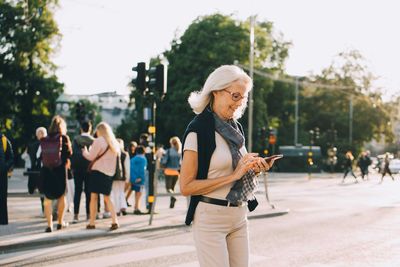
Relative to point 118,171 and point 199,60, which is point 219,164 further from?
point 199,60

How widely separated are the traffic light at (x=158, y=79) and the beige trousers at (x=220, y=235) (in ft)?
29.4

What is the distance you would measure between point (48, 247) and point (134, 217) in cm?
379

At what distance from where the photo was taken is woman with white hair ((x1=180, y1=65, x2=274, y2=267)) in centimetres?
346

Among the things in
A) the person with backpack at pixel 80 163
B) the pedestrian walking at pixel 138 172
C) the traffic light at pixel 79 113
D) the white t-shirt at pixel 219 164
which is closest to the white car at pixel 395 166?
the traffic light at pixel 79 113

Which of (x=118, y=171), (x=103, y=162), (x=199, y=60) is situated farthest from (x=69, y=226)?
(x=199, y=60)

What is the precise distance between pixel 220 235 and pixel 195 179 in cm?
37

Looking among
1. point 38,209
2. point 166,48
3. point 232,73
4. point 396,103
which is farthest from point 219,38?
point 232,73

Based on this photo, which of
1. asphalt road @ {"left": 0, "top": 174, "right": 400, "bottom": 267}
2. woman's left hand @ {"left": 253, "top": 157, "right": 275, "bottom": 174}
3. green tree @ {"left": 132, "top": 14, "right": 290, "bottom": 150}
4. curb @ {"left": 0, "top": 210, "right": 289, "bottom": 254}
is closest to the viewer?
woman's left hand @ {"left": 253, "top": 157, "right": 275, "bottom": 174}

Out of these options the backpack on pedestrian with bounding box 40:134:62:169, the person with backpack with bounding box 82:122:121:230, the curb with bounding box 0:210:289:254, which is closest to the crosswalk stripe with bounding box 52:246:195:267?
the curb with bounding box 0:210:289:254

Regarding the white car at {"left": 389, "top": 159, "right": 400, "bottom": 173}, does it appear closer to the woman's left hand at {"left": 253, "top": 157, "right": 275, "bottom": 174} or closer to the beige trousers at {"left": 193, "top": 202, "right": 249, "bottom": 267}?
the beige trousers at {"left": 193, "top": 202, "right": 249, "bottom": 267}

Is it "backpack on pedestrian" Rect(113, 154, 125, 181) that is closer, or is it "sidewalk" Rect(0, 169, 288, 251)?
"sidewalk" Rect(0, 169, 288, 251)

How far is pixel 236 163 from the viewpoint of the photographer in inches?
140

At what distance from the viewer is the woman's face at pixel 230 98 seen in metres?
3.58

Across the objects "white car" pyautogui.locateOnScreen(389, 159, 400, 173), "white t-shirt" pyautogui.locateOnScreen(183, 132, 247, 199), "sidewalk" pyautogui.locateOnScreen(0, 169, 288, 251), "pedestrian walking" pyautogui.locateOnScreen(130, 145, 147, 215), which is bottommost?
"white car" pyautogui.locateOnScreen(389, 159, 400, 173)
